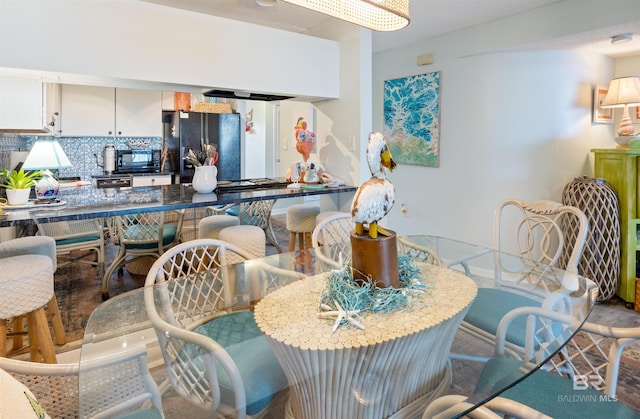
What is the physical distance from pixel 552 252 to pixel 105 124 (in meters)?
5.15

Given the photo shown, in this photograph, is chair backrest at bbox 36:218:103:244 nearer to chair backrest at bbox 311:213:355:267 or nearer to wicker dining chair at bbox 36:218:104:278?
wicker dining chair at bbox 36:218:104:278

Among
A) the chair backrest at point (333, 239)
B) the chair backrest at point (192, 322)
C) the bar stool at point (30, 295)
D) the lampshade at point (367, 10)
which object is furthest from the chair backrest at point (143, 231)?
the lampshade at point (367, 10)

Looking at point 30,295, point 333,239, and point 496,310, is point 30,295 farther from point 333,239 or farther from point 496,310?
point 496,310

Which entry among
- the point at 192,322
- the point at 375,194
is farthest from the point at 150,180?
the point at 375,194

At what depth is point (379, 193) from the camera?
3.86ft

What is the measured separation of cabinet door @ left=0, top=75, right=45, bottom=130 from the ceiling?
1429 mm

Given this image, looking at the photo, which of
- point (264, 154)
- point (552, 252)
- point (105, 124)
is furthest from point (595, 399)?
point (264, 154)

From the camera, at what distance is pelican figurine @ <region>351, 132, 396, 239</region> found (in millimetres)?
1166

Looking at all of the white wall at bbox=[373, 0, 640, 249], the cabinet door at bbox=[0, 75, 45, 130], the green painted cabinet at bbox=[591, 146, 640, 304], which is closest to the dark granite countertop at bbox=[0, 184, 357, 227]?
the cabinet door at bbox=[0, 75, 45, 130]

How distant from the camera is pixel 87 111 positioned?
4461mm

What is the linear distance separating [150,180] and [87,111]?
3.48 ft

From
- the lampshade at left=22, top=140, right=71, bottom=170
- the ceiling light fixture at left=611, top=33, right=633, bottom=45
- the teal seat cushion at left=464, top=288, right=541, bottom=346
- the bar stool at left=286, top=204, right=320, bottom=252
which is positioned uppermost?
the ceiling light fixture at left=611, top=33, right=633, bottom=45

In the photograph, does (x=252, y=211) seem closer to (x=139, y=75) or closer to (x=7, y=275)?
(x=139, y=75)

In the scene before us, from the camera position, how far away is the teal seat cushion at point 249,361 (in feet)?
3.64
